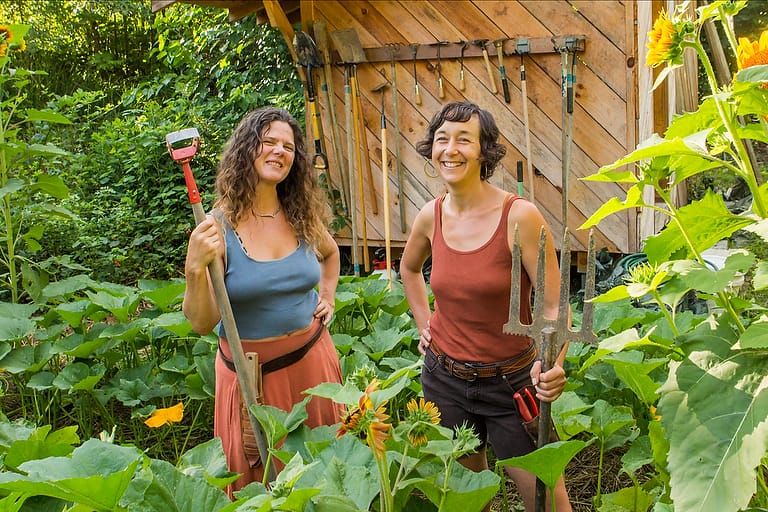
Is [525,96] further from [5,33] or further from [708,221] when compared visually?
[708,221]

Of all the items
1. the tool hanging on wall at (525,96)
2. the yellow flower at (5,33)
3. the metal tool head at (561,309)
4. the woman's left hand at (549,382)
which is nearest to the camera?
the metal tool head at (561,309)

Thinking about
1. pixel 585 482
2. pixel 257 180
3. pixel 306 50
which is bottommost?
pixel 585 482

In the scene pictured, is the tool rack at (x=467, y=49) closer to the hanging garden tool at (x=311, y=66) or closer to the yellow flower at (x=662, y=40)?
the hanging garden tool at (x=311, y=66)

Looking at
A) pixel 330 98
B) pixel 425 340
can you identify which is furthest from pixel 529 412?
pixel 330 98

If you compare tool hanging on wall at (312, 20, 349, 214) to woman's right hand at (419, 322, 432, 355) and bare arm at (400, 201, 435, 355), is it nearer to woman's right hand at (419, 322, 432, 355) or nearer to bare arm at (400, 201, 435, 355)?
bare arm at (400, 201, 435, 355)

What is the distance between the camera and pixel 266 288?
212cm

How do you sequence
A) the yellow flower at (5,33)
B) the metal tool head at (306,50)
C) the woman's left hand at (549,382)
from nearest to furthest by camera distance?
1. the woman's left hand at (549,382)
2. the yellow flower at (5,33)
3. the metal tool head at (306,50)

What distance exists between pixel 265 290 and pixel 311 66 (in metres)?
3.83

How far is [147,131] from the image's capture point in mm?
7766

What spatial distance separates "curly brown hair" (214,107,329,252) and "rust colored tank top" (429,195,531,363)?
48cm

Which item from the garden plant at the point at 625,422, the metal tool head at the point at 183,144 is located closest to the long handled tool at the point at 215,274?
the metal tool head at the point at 183,144

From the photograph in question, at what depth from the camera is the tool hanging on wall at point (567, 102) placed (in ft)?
15.6

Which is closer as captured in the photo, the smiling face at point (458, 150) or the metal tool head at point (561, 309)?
the metal tool head at point (561, 309)

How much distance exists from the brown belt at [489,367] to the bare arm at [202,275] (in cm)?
66
